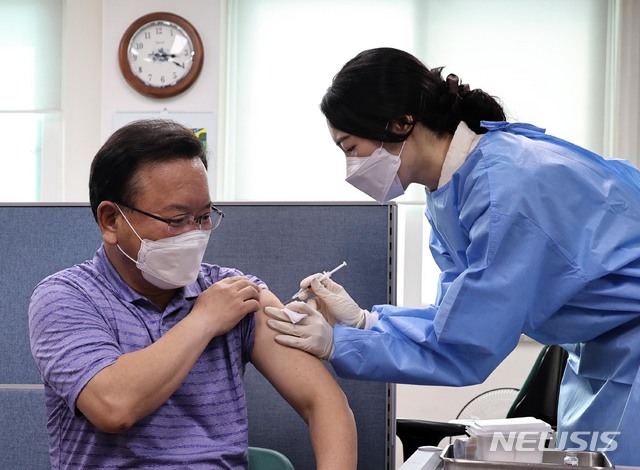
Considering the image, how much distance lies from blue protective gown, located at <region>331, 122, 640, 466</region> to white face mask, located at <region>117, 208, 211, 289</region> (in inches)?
12.0

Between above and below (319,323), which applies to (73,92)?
above

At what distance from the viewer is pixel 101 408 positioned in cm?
118

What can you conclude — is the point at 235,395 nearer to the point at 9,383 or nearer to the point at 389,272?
the point at 389,272

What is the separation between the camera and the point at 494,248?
1.33 m

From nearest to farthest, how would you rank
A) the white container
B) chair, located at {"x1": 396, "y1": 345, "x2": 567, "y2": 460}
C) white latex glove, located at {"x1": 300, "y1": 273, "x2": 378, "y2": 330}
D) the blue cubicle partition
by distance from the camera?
the white container → white latex glove, located at {"x1": 300, "y1": 273, "x2": 378, "y2": 330} → the blue cubicle partition → chair, located at {"x1": 396, "y1": 345, "x2": 567, "y2": 460}

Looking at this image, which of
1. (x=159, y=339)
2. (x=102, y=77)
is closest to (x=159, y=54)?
(x=102, y=77)

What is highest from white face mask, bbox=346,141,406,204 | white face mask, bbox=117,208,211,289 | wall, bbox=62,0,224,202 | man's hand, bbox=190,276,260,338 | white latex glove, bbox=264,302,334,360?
wall, bbox=62,0,224,202

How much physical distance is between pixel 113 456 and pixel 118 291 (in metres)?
0.27

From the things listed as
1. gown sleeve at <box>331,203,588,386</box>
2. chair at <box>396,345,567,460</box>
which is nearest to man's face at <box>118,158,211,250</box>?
gown sleeve at <box>331,203,588,386</box>

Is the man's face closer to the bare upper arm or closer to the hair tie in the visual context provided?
the bare upper arm

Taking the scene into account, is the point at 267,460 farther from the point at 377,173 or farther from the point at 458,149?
the point at 458,149

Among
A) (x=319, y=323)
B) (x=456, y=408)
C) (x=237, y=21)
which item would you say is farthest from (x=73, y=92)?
(x=319, y=323)

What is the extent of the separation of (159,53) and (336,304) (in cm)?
274

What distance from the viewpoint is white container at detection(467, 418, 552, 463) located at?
1.04m
